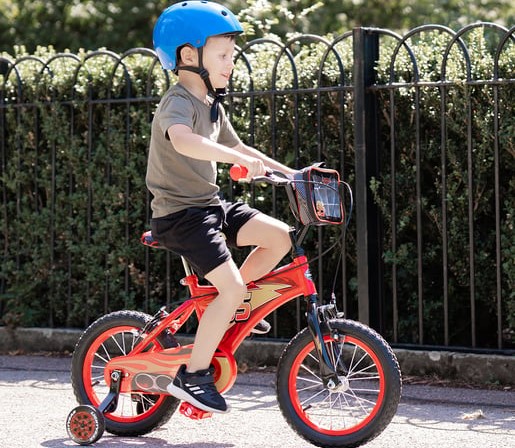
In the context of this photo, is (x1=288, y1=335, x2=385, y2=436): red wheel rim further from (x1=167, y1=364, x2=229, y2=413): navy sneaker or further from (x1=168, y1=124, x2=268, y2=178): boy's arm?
(x1=168, y1=124, x2=268, y2=178): boy's arm

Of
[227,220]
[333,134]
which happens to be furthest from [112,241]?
[227,220]

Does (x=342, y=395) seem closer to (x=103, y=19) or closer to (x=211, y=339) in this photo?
(x=211, y=339)

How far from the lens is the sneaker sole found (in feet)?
15.3

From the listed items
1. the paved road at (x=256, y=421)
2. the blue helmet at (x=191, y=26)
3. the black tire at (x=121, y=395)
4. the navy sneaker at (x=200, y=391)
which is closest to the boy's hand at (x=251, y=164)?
the blue helmet at (x=191, y=26)

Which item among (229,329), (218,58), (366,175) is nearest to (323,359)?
(229,329)

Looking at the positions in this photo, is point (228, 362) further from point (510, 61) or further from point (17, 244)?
point (17, 244)

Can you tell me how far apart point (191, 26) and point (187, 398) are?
5.11 ft

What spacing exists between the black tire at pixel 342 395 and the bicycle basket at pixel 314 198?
1.46 ft

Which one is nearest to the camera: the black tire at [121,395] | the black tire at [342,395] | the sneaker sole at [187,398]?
the black tire at [342,395]

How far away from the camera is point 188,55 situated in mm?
4824

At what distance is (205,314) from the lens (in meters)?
4.73

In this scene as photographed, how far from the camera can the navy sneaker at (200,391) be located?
15.4 ft

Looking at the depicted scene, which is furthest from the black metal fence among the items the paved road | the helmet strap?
the helmet strap

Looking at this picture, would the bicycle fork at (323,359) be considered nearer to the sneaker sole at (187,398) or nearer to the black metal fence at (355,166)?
the sneaker sole at (187,398)
